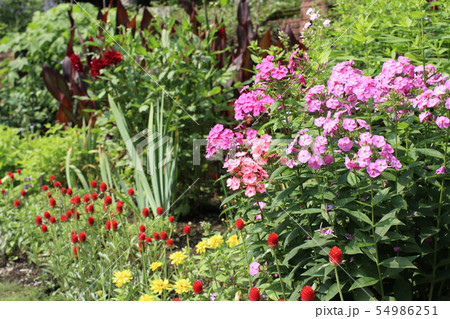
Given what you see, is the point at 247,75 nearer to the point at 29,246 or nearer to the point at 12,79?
the point at 29,246

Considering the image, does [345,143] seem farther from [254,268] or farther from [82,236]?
[82,236]

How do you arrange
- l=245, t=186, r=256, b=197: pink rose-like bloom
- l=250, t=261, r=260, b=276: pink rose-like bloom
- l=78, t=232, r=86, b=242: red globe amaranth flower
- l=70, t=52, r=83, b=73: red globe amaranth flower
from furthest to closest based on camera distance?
l=70, t=52, r=83, b=73: red globe amaranth flower < l=78, t=232, r=86, b=242: red globe amaranth flower < l=250, t=261, r=260, b=276: pink rose-like bloom < l=245, t=186, r=256, b=197: pink rose-like bloom

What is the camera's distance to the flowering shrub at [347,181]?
1631mm

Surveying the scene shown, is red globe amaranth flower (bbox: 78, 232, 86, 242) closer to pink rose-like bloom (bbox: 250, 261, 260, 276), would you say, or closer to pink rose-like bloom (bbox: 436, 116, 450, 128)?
pink rose-like bloom (bbox: 250, 261, 260, 276)

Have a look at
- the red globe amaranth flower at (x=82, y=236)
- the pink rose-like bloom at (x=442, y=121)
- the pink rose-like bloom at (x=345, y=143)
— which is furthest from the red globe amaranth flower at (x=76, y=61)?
the pink rose-like bloom at (x=442, y=121)

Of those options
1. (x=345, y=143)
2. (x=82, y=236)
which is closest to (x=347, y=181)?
(x=345, y=143)

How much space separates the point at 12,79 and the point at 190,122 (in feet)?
15.1

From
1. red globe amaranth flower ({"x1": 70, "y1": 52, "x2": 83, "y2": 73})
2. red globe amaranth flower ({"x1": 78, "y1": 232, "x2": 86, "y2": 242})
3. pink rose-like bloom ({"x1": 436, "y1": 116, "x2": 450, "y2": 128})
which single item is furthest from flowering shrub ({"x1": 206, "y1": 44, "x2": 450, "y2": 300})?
red globe amaranth flower ({"x1": 70, "y1": 52, "x2": 83, "y2": 73})

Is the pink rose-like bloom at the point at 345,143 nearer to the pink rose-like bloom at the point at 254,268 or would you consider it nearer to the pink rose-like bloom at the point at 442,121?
the pink rose-like bloom at the point at 442,121

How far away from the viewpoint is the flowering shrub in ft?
5.35

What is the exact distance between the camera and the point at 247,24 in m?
4.55

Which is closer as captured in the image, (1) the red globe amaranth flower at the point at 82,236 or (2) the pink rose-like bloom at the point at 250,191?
(2) the pink rose-like bloom at the point at 250,191

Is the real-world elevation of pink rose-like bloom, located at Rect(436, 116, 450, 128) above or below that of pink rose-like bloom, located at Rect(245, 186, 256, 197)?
above

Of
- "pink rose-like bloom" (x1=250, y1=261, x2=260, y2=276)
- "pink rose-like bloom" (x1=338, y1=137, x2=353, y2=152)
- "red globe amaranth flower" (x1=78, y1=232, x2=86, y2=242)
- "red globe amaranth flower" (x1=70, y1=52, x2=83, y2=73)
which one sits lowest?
"red globe amaranth flower" (x1=78, y1=232, x2=86, y2=242)
